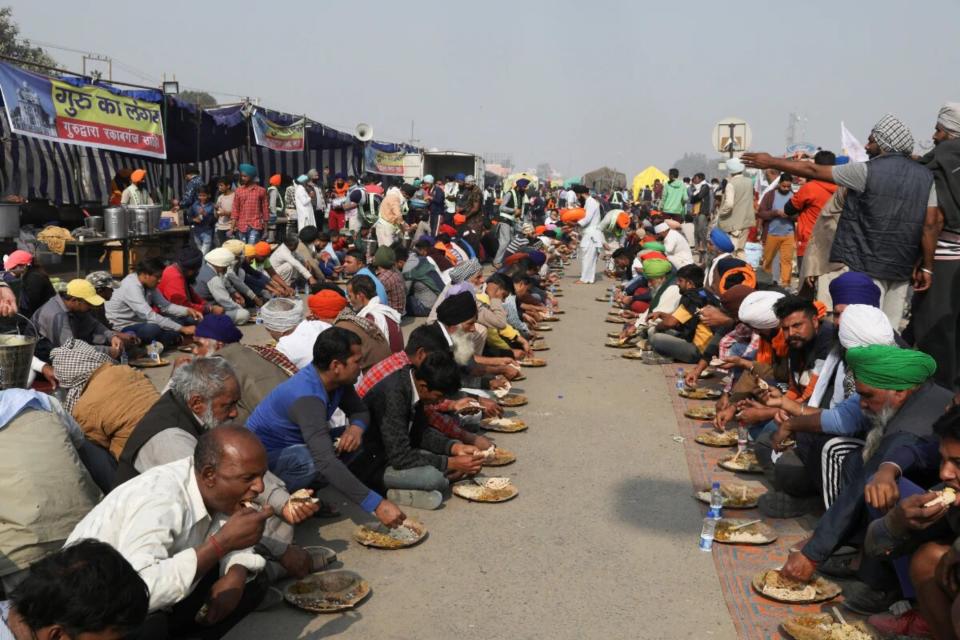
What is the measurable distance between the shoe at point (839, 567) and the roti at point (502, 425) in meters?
2.87

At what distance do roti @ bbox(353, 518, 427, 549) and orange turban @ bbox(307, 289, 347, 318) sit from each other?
2.47 meters

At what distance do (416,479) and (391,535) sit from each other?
57 cm

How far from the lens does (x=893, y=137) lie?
229 inches

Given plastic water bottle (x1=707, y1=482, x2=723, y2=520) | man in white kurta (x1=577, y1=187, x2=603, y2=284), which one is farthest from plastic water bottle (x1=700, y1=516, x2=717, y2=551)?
man in white kurta (x1=577, y1=187, x2=603, y2=284)

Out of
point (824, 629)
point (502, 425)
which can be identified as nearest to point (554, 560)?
point (824, 629)

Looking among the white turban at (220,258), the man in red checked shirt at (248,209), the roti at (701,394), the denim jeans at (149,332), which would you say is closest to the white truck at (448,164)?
the man in red checked shirt at (248,209)

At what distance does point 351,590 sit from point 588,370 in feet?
18.0

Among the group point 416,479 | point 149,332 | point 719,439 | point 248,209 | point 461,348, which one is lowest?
point 719,439

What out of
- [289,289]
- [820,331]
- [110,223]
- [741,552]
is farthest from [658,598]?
[110,223]

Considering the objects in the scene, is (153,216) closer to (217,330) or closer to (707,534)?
(217,330)

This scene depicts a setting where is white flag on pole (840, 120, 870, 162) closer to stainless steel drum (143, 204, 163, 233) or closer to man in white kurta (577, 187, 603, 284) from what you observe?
man in white kurta (577, 187, 603, 284)

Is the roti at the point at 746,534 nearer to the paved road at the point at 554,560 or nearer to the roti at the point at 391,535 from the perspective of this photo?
the paved road at the point at 554,560

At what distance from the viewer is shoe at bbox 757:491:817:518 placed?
4984mm

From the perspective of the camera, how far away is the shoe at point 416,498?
16.6 ft
